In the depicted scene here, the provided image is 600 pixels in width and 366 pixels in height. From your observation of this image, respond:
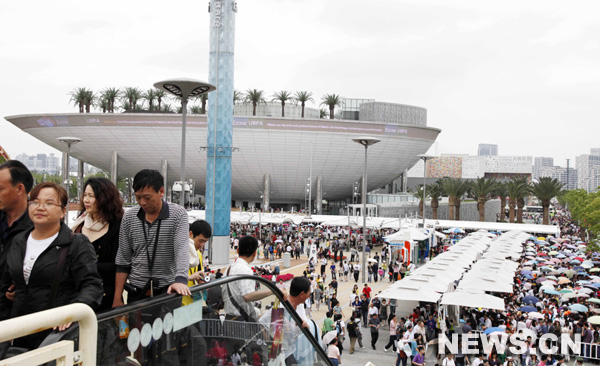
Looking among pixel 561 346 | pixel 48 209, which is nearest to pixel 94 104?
pixel 561 346

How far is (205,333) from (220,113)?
2593 centimetres

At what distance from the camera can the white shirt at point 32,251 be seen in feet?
9.09

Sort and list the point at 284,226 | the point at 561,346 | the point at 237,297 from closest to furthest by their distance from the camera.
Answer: the point at 237,297 → the point at 561,346 → the point at 284,226

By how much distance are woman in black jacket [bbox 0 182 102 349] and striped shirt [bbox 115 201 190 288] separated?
2.36ft

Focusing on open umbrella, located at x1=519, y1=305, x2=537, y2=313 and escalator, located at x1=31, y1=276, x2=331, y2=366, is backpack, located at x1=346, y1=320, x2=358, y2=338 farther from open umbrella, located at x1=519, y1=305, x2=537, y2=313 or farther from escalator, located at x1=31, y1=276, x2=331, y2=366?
escalator, located at x1=31, y1=276, x2=331, y2=366

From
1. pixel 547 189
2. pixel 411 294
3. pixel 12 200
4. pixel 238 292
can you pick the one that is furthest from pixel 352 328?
pixel 547 189

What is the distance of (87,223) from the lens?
388 centimetres

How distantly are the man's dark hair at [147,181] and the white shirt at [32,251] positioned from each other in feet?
2.82

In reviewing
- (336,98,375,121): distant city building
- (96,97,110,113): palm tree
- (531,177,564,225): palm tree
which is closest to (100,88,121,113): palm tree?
(96,97,110,113): palm tree

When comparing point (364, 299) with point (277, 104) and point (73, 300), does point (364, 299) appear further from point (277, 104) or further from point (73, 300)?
point (277, 104)

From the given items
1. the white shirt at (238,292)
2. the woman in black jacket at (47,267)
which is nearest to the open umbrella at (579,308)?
the white shirt at (238,292)

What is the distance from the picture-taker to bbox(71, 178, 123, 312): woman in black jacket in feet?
12.4

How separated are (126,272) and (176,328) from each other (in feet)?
3.03

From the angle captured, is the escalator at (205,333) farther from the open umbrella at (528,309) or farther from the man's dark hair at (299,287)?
the open umbrella at (528,309)
